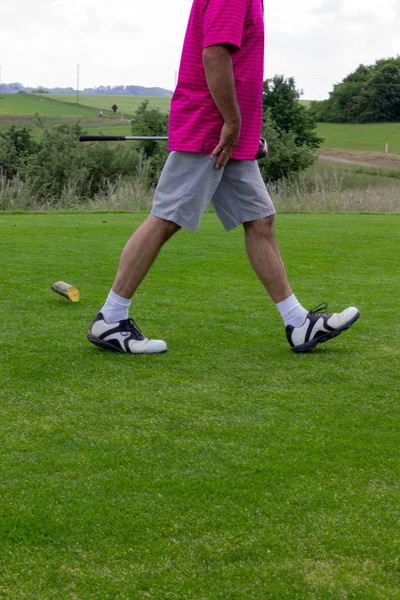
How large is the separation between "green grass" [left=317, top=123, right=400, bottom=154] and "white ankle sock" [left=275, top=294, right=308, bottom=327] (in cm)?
5866

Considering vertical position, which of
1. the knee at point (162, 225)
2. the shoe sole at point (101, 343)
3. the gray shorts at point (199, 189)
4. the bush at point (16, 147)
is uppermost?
the gray shorts at point (199, 189)

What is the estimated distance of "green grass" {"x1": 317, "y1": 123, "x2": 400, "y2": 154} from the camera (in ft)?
210

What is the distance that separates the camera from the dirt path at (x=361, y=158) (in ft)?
176

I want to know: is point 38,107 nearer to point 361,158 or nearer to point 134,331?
point 361,158

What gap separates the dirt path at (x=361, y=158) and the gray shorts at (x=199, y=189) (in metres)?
48.6

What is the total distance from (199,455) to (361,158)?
55.9 metres

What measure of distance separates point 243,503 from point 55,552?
23.5 inches

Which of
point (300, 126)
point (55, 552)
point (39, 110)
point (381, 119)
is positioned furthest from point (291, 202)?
point (381, 119)

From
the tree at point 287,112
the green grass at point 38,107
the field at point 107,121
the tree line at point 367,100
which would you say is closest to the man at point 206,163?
the tree at point 287,112

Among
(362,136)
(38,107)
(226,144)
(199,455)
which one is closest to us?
(199,455)

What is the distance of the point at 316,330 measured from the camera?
15.0 feet

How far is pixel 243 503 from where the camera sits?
2.60 metres

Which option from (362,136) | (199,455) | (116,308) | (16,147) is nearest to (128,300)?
(116,308)

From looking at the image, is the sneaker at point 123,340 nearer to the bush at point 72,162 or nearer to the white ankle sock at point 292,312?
the white ankle sock at point 292,312
